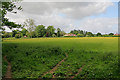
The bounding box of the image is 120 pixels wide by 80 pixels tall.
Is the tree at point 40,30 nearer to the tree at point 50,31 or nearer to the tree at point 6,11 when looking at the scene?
the tree at point 50,31

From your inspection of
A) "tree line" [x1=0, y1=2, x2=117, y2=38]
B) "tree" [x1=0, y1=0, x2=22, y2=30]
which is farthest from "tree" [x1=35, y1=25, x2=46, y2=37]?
"tree" [x1=0, y1=0, x2=22, y2=30]

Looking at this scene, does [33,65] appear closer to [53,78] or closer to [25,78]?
[25,78]

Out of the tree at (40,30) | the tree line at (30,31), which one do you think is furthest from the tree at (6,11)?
the tree at (40,30)

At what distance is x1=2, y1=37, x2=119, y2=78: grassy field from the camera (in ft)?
36.3

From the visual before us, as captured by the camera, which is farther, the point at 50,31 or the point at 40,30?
the point at 50,31

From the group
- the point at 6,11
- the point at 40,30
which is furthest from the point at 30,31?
the point at 6,11

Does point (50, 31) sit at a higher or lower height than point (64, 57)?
higher

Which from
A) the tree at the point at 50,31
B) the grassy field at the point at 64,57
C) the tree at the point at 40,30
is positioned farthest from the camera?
the tree at the point at 50,31

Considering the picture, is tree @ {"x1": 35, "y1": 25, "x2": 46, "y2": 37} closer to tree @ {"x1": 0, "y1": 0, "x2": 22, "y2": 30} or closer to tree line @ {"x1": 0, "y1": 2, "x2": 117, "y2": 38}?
tree line @ {"x1": 0, "y1": 2, "x2": 117, "y2": 38}

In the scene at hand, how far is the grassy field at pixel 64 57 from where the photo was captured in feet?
36.3

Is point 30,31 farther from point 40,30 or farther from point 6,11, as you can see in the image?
point 6,11

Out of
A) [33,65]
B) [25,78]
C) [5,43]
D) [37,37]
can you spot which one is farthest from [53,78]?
[5,43]

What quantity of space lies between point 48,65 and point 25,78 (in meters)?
3.20

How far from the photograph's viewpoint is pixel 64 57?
50.2 ft
